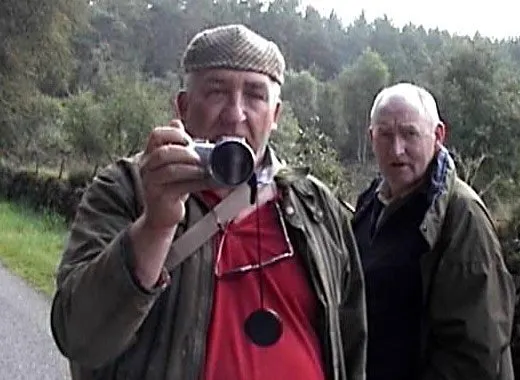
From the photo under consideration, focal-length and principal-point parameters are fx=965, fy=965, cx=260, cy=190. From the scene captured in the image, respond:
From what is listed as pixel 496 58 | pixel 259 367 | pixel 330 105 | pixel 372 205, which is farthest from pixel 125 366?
pixel 330 105

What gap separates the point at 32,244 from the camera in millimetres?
14977

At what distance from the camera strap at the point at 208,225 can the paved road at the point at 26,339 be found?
5.60 m

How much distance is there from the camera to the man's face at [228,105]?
78.2 inches

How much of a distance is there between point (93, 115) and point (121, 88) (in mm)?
971

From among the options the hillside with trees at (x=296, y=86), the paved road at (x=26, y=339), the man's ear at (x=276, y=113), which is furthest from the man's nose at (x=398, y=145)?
the paved road at (x=26, y=339)

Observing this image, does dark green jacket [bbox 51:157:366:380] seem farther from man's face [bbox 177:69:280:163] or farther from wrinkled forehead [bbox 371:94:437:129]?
wrinkled forehead [bbox 371:94:437:129]

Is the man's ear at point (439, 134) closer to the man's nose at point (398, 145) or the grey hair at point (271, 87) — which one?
the man's nose at point (398, 145)

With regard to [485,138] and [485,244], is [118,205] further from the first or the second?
[485,138]

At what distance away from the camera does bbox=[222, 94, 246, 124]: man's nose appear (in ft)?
6.50

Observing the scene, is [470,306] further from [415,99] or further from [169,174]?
[169,174]

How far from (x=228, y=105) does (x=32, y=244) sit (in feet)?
44.2

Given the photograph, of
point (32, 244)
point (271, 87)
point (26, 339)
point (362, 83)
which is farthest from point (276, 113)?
point (362, 83)

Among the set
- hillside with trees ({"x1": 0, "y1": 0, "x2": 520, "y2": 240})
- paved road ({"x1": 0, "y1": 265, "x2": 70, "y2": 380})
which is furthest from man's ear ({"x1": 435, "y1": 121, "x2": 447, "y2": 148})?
paved road ({"x1": 0, "y1": 265, "x2": 70, "y2": 380})

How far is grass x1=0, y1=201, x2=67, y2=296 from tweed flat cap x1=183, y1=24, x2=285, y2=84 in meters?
7.72
